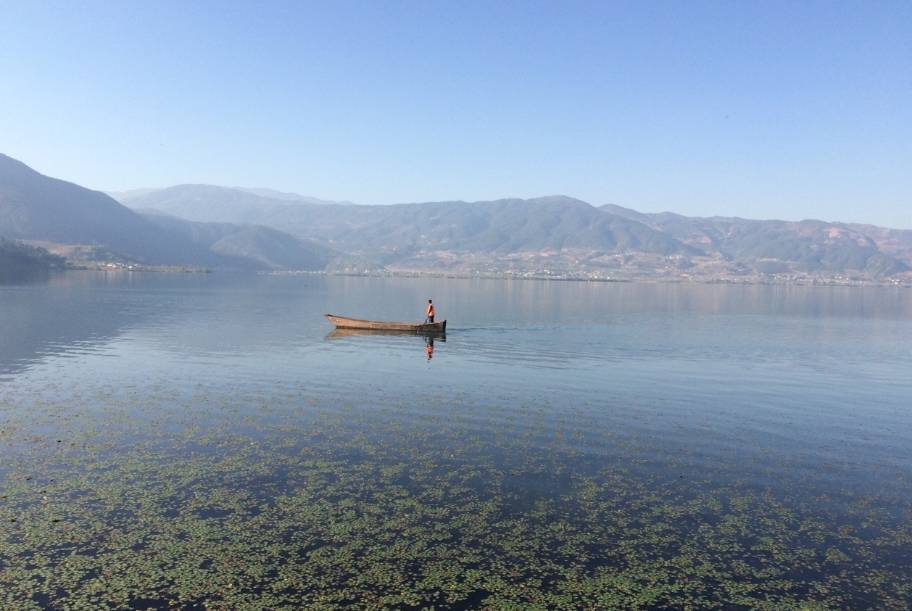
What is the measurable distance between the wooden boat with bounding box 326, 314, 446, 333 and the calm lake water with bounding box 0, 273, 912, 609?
23.6 meters

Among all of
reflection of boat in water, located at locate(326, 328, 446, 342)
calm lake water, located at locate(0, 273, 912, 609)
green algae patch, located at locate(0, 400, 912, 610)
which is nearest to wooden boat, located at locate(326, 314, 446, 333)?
reflection of boat in water, located at locate(326, 328, 446, 342)

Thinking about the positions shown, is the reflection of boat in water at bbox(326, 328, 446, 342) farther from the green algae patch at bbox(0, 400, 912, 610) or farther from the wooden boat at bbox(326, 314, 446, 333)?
the green algae patch at bbox(0, 400, 912, 610)

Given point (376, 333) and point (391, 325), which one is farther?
point (391, 325)

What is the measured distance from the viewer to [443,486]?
2419cm

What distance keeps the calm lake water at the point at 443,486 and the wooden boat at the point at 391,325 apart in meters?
23.6

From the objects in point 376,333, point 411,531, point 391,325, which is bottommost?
point 411,531

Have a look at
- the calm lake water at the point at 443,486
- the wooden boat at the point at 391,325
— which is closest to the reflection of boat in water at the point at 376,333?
the wooden boat at the point at 391,325

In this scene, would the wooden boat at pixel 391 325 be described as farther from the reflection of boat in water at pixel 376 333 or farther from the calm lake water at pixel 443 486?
Result: the calm lake water at pixel 443 486

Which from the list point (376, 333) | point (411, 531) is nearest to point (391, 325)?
point (376, 333)

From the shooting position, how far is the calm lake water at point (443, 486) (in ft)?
56.2

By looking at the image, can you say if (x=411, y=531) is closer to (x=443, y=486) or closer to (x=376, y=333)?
(x=443, y=486)

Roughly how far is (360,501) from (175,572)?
6767mm

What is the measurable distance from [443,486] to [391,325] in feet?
181

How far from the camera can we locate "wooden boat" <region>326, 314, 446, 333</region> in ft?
254
